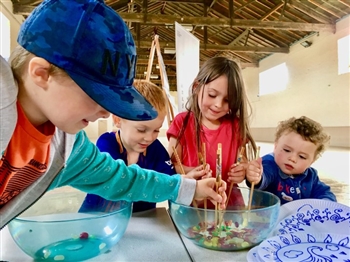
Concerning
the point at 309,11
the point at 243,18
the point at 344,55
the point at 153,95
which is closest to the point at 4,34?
the point at 243,18

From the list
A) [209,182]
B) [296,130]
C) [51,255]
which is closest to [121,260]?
[51,255]

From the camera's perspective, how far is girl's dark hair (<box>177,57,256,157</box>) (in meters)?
0.87

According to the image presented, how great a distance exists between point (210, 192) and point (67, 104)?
342 millimetres

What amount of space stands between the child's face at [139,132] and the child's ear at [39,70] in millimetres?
440

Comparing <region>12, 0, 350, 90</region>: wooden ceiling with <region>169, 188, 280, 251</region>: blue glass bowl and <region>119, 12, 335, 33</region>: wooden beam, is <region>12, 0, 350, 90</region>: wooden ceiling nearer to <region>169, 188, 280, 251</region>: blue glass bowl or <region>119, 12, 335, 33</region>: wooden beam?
<region>119, 12, 335, 33</region>: wooden beam

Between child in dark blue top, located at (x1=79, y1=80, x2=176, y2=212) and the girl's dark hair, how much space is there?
0.37ft

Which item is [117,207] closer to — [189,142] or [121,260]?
[121,260]

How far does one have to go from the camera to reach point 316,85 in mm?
5750

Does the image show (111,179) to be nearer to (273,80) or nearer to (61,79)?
(61,79)

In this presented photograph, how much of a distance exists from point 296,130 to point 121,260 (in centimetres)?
65

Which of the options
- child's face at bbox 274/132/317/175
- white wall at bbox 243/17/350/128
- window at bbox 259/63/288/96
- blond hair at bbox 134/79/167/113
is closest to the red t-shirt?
blond hair at bbox 134/79/167/113

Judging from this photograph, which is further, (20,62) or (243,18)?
(243,18)

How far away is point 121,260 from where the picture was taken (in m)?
0.46

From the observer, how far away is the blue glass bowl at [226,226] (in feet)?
1.64
